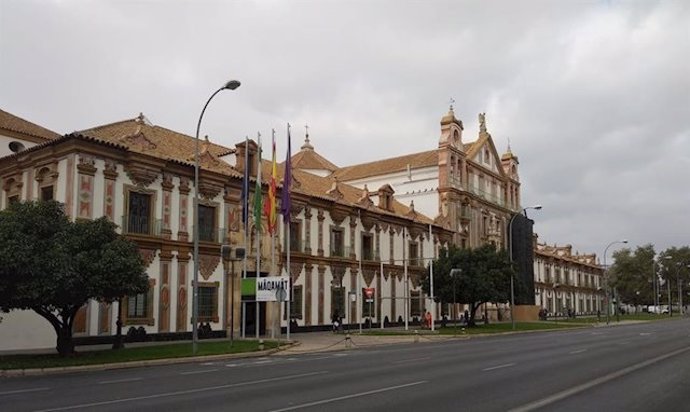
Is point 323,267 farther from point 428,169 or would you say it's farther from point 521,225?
point 521,225

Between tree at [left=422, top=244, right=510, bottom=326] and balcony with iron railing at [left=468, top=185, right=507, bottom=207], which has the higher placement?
balcony with iron railing at [left=468, top=185, right=507, bottom=207]

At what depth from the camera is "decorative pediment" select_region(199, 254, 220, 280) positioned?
35719 mm

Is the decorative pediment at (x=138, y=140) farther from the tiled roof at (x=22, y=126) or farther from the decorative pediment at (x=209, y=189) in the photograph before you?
the tiled roof at (x=22, y=126)

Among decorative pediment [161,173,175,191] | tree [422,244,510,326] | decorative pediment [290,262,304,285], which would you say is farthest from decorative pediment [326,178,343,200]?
decorative pediment [161,173,175,191]

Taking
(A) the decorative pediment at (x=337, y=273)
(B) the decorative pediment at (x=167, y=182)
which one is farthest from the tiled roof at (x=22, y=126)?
(A) the decorative pediment at (x=337, y=273)

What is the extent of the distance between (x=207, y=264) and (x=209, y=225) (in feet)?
7.42

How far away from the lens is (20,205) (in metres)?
22.5

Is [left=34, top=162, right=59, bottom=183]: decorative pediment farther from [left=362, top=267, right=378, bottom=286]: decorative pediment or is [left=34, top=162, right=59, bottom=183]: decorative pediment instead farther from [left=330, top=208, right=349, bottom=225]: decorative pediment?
[left=362, top=267, right=378, bottom=286]: decorative pediment

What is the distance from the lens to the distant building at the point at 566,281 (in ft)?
309

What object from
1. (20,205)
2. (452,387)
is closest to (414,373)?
(452,387)

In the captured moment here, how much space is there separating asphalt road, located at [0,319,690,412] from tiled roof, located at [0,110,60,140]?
23774mm

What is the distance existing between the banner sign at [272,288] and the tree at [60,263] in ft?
24.2

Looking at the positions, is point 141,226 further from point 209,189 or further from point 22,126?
point 22,126

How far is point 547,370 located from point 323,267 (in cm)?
2956
